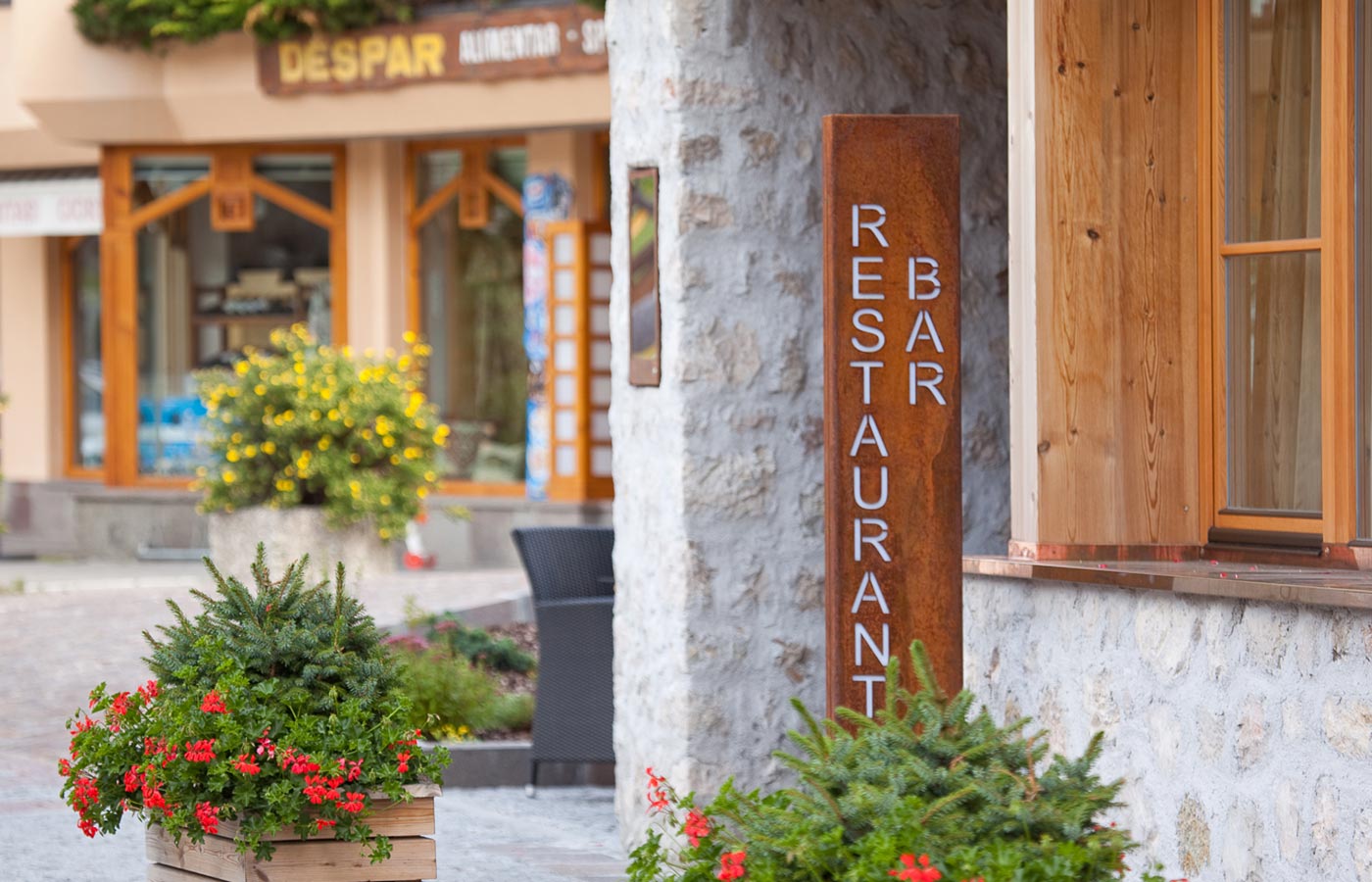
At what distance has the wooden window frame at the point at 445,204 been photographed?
53.1ft

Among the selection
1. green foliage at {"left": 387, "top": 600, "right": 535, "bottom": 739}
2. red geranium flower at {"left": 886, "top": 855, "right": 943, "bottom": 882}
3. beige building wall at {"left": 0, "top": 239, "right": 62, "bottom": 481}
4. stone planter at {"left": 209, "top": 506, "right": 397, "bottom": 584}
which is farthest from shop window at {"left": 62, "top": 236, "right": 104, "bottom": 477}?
red geranium flower at {"left": 886, "top": 855, "right": 943, "bottom": 882}

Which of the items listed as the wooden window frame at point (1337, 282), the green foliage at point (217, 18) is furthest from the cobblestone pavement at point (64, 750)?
the green foliage at point (217, 18)

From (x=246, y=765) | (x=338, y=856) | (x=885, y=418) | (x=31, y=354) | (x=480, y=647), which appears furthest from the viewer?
(x=31, y=354)

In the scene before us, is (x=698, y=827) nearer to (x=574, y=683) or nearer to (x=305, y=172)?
(x=574, y=683)

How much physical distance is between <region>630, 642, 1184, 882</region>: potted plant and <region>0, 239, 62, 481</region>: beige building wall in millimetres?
16384

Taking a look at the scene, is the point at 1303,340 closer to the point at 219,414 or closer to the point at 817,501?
the point at 817,501

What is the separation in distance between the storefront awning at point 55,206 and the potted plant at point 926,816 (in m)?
15.1

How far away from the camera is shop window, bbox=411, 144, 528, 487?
16297 mm

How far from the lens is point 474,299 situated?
54.5 ft

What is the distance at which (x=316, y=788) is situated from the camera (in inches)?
157

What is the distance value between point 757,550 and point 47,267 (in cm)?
1418

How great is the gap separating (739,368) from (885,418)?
1.39 metres

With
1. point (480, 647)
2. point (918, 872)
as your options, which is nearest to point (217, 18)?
point (480, 647)

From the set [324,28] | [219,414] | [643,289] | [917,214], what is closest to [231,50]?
[324,28]
